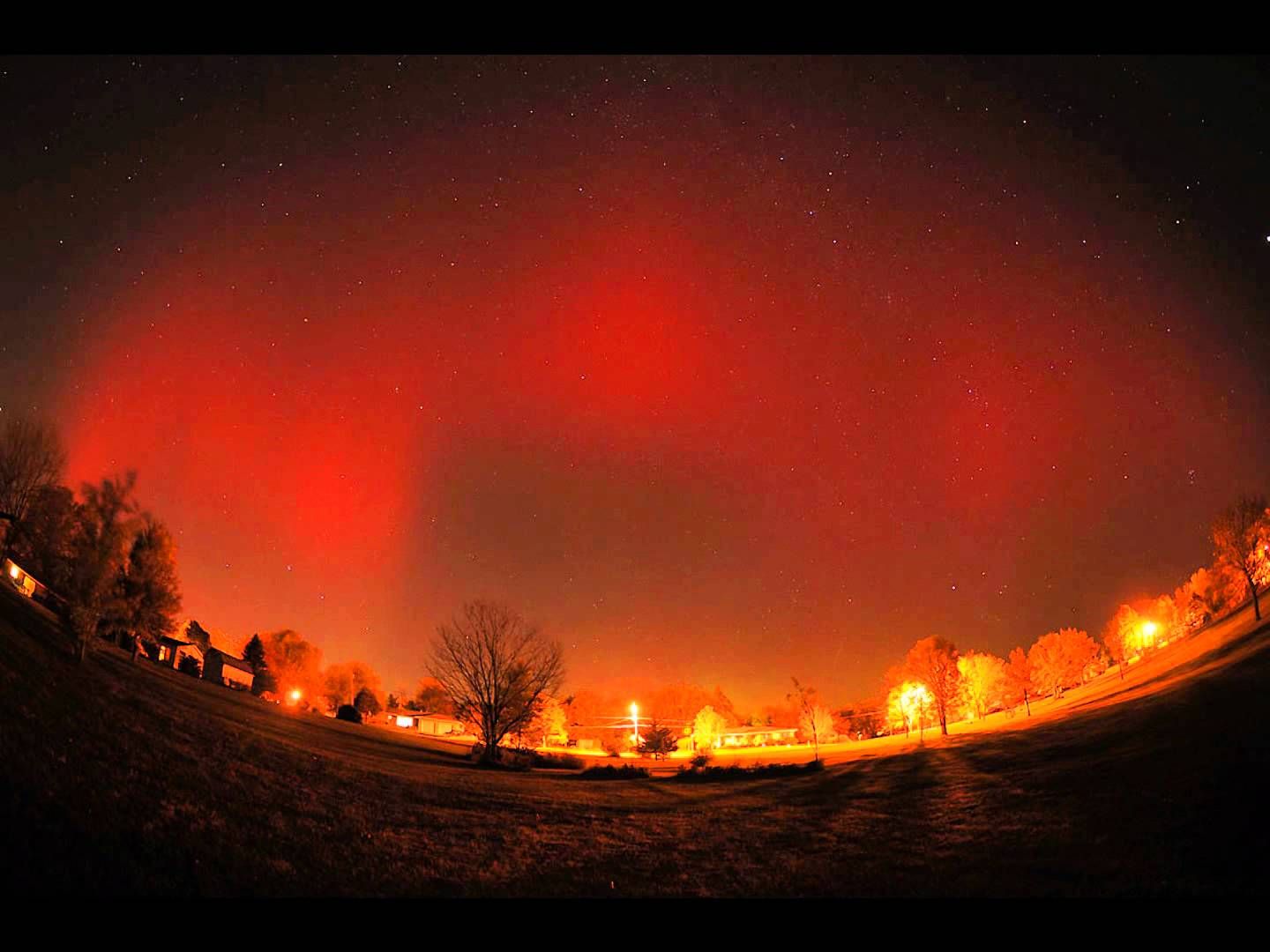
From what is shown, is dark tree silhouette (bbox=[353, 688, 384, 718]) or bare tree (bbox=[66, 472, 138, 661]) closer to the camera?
bare tree (bbox=[66, 472, 138, 661])

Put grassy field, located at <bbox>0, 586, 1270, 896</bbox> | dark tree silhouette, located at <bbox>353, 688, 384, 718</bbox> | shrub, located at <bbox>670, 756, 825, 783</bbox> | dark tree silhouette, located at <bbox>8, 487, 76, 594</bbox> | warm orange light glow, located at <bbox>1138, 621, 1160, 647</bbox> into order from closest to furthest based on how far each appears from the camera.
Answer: grassy field, located at <bbox>0, 586, 1270, 896</bbox>, dark tree silhouette, located at <bbox>8, 487, 76, 594</bbox>, shrub, located at <bbox>670, 756, 825, 783</bbox>, dark tree silhouette, located at <bbox>353, 688, 384, 718</bbox>, warm orange light glow, located at <bbox>1138, 621, 1160, 647</bbox>

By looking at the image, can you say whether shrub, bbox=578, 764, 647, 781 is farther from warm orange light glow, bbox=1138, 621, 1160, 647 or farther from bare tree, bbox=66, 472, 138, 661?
warm orange light glow, bbox=1138, 621, 1160, 647

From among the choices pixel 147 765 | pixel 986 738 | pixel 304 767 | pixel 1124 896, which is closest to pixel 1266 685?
pixel 986 738

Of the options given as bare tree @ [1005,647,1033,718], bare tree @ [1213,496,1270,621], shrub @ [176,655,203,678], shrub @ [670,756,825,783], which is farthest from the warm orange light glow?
shrub @ [176,655,203,678]

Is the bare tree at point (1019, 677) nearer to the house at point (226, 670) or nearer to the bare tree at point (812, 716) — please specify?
the bare tree at point (812, 716)

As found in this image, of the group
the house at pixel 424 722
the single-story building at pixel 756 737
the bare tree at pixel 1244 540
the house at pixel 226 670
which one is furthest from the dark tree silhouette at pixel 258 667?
the bare tree at pixel 1244 540

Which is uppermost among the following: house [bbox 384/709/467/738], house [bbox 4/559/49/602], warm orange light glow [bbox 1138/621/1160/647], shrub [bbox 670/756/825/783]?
Result: warm orange light glow [bbox 1138/621/1160/647]
